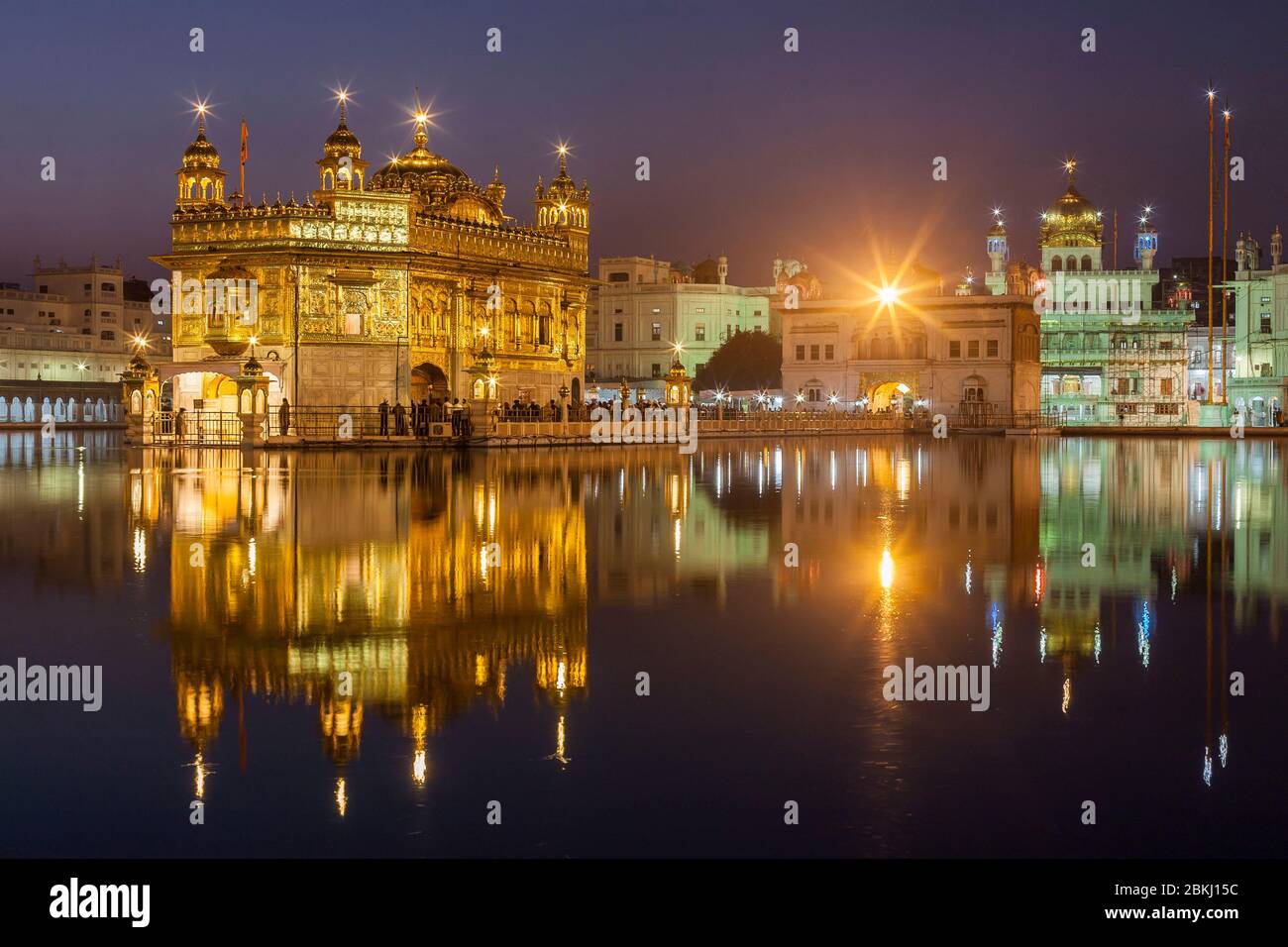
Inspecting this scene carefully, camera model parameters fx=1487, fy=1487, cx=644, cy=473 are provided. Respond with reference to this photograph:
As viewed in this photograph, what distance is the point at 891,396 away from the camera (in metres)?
87.4

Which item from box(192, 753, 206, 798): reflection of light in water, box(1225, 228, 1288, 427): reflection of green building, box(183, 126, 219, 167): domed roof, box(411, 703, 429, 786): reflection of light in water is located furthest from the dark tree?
box(192, 753, 206, 798): reflection of light in water

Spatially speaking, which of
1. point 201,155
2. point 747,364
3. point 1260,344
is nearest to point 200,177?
point 201,155

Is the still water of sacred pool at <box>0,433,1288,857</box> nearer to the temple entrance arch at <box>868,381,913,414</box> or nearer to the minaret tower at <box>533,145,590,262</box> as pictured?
the minaret tower at <box>533,145,590,262</box>

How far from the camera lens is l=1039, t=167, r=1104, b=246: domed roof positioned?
10744 centimetres

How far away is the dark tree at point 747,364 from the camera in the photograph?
101 m

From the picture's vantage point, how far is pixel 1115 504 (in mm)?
21219

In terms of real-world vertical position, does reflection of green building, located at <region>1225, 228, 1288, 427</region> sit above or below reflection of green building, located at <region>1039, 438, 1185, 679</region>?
above

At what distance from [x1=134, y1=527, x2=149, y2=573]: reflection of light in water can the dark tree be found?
85.1 metres

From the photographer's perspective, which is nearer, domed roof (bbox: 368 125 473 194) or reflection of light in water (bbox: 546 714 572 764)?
reflection of light in water (bbox: 546 714 572 764)

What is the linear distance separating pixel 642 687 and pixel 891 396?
266ft

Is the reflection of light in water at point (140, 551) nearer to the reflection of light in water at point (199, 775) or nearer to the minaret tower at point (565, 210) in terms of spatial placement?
the reflection of light in water at point (199, 775)

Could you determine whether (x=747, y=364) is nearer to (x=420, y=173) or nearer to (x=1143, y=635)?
(x=420, y=173)

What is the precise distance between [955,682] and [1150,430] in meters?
62.0
